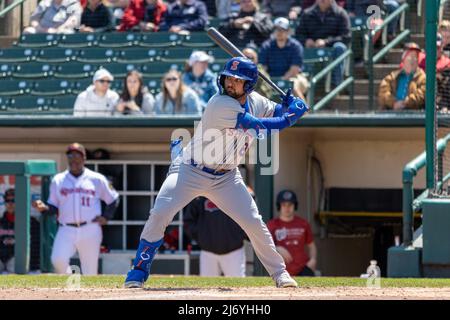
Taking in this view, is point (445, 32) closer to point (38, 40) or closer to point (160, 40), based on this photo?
point (160, 40)

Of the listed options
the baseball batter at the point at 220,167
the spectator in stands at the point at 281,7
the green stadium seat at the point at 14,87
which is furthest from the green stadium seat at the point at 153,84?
the baseball batter at the point at 220,167

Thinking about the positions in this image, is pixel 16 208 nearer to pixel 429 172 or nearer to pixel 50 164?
pixel 50 164

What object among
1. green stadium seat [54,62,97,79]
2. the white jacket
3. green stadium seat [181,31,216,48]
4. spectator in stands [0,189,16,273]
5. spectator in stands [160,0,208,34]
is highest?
spectator in stands [160,0,208,34]

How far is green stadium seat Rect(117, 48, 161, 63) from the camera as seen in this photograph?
14920 millimetres

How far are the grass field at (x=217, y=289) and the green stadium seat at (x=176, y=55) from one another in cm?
484

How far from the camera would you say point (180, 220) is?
14.3 metres

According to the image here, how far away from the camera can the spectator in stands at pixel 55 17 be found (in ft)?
52.0

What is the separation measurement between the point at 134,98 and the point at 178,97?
57 centimetres

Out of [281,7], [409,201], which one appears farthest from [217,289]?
[281,7]

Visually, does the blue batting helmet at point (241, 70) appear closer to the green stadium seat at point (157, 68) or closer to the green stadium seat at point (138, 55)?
the green stadium seat at point (157, 68)

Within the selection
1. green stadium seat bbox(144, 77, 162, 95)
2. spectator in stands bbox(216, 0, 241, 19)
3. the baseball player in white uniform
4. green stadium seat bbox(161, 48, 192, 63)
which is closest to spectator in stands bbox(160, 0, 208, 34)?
spectator in stands bbox(216, 0, 241, 19)

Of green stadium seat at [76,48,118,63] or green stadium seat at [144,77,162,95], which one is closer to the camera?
green stadium seat at [144,77,162,95]

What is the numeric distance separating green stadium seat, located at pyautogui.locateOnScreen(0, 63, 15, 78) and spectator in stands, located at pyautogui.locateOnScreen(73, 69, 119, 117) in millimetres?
1690

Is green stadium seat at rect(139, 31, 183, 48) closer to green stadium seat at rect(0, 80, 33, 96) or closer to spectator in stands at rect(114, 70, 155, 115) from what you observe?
spectator in stands at rect(114, 70, 155, 115)
